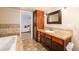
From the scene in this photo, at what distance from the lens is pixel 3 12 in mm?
1341

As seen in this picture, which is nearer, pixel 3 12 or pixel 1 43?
pixel 3 12

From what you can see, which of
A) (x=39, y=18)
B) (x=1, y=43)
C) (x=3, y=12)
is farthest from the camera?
(x=39, y=18)
